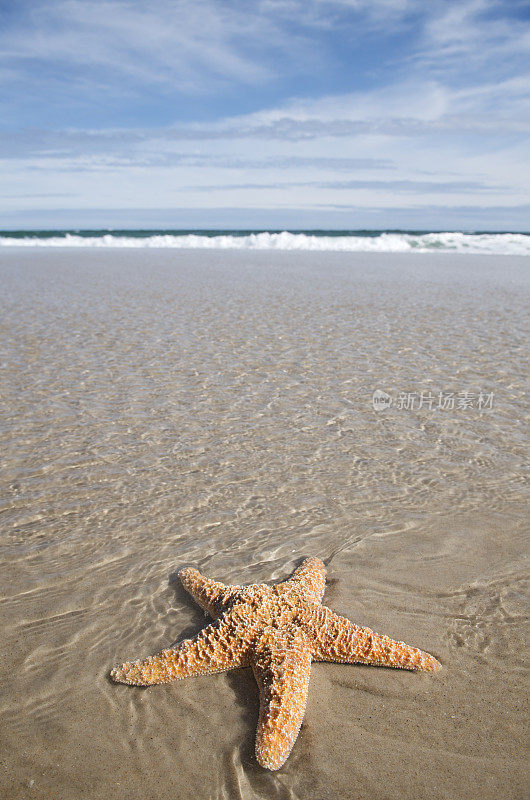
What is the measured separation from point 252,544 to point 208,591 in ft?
2.44

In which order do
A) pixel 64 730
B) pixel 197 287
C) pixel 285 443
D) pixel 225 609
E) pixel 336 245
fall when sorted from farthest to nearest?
1. pixel 336 245
2. pixel 197 287
3. pixel 285 443
4. pixel 225 609
5. pixel 64 730

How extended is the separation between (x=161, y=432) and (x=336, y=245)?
32.6 metres

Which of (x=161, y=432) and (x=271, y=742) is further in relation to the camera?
(x=161, y=432)

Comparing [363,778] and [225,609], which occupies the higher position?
[225,609]

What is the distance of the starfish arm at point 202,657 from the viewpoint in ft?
8.73

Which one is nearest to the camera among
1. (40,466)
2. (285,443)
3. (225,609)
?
(225,609)

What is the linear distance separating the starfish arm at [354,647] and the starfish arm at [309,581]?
0.52ft

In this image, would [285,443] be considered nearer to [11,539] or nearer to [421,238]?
[11,539]

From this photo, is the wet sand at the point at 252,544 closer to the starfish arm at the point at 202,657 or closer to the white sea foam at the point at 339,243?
the starfish arm at the point at 202,657

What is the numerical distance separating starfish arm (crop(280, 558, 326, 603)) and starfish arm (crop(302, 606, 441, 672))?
0.16 metres

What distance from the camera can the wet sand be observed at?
7.97 feet

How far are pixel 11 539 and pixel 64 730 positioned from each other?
61.7 inches

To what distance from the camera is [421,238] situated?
37781mm

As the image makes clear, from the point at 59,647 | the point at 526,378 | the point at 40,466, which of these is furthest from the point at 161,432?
the point at 526,378
